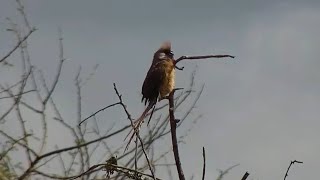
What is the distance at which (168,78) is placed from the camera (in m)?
2.04

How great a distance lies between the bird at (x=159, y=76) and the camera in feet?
6.43

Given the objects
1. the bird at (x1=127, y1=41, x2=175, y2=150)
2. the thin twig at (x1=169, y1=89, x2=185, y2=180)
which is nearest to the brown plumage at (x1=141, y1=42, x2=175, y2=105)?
the bird at (x1=127, y1=41, x2=175, y2=150)

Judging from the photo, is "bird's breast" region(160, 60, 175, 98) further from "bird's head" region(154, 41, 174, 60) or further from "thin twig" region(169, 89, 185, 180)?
"thin twig" region(169, 89, 185, 180)

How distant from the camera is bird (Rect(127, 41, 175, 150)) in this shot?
1.96m

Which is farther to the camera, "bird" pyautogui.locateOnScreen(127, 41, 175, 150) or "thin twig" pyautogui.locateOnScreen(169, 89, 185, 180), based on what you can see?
"bird" pyautogui.locateOnScreen(127, 41, 175, 150)

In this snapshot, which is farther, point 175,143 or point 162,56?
point 162,56

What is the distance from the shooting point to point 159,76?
201cm

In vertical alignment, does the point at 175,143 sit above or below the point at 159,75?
below

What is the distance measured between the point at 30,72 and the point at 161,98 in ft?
8.87

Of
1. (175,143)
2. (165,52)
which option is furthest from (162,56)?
(175,143)

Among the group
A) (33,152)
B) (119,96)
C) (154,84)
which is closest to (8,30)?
(33,152)

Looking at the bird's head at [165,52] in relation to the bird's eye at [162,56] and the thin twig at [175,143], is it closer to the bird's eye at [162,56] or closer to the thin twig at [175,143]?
the bird's eye at [162,56]

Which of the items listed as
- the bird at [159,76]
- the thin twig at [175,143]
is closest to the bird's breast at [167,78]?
the bird at [159,76]

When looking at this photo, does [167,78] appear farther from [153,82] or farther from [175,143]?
[175,143]
